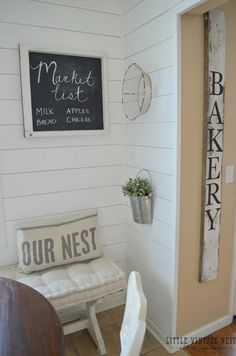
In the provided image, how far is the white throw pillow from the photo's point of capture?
1.82 meters

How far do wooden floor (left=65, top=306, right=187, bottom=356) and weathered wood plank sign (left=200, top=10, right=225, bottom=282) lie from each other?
568 mm

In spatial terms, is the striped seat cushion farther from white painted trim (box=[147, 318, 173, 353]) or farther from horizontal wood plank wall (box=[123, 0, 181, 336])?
white painted trim (box=[147, 318, 173, 353])

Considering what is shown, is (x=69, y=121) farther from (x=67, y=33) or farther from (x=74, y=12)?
(x=74, y=12)

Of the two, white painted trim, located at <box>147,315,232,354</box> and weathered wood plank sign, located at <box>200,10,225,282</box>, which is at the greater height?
weathered wood plank sign, located at <box>200,10,225,282</box>

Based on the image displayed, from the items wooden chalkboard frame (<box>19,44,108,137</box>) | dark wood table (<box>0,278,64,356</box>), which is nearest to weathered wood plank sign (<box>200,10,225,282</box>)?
wooden chalkboard frame (<box>19,44,108,137</box>)

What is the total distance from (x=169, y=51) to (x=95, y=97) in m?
0.63

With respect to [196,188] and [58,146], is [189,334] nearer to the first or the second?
[196,188]

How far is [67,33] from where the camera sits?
6.25 feet

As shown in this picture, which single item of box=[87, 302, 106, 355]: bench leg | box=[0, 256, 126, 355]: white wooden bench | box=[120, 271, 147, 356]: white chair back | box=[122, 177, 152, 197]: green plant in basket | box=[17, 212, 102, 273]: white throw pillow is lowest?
box=[87, 302, 106, 355]: bench leg

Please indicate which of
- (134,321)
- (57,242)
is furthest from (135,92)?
(134,321)

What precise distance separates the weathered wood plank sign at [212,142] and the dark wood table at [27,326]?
115 centimetres

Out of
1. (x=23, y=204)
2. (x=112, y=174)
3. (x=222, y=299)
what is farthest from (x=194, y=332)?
(x=23, y=204)

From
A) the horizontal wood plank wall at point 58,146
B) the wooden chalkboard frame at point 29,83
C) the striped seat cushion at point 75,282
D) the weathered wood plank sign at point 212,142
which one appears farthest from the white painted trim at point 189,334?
the wooden chalkboard frame at point 29,83

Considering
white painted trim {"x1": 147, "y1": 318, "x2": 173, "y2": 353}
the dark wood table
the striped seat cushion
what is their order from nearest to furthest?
1. the dark wood table
2. the striped seat cushion
3. white painted trim {"x1": 147, "y1": 318, "x2": 173, "y2": 353}
